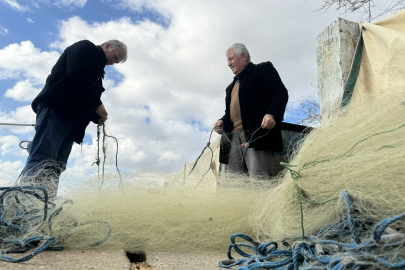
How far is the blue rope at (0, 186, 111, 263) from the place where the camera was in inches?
58.2

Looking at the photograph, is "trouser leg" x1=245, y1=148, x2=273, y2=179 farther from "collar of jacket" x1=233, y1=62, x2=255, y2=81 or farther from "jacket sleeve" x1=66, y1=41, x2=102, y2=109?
"jacket sleeve" x1=66, y1=41, x2=102, y2=109

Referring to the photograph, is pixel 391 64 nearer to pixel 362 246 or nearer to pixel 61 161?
pixel 362 246

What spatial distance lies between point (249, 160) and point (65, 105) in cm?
216

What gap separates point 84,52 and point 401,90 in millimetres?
3059

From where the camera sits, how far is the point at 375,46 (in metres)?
2.79

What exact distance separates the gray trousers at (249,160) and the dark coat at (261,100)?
0.08 meters

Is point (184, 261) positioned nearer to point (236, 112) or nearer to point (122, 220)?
point (122, 220)

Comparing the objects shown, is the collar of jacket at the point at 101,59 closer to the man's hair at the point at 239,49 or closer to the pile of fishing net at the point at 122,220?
the man's hair at the point at 239,49

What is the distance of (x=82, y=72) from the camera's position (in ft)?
10.1

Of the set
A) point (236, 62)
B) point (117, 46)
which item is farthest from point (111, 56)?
point (236, 62)

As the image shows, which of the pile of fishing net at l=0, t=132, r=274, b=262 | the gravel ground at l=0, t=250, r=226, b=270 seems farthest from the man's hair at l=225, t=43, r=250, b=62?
the gravel ground at l=0, t=250, r=226, b=270

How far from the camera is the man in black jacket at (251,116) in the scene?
2812 millimetres

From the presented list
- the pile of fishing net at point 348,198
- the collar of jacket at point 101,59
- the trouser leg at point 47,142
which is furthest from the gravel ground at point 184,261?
the collar of jacket at point 101,59

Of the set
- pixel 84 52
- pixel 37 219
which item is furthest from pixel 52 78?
pixel 37 219
